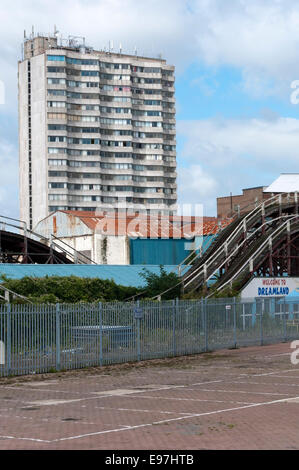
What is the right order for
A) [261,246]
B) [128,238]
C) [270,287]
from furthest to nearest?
1. [128,238]
2. [261,246]
3. [270,287]

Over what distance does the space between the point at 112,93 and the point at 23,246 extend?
9764 centimetres

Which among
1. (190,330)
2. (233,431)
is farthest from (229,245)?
(233,431)

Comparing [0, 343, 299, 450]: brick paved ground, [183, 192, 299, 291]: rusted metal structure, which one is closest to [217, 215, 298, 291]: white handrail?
[183, 192, 299, 291]: rusted metal structure

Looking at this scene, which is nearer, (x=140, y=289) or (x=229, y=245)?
(x=140, y=289)

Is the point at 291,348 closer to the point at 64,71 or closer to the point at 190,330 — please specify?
the point at 190,330

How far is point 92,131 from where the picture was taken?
14325 cm

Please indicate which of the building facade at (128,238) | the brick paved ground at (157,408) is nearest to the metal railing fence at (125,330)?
the brick paved ground at (157,408)

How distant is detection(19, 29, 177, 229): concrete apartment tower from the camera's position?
139750mm

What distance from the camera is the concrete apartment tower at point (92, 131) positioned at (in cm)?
13975

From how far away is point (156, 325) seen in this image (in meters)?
31.2

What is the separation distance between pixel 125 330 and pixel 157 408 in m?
12.2

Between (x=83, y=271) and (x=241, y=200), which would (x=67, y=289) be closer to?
(x=83, y=271)

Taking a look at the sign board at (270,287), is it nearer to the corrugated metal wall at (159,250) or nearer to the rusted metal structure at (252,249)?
the rusted metal structure at (252,249)

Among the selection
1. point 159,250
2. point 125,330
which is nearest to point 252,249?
point 159,250
